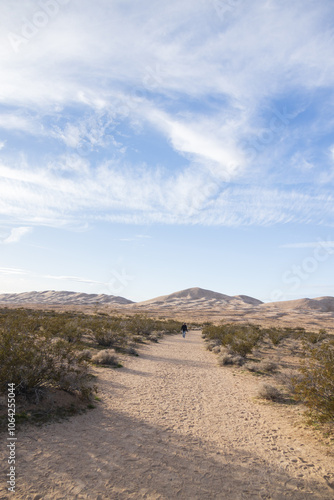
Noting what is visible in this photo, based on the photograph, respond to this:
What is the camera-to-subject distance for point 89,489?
14.3 ft

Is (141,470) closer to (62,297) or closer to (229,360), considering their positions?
(229,360)

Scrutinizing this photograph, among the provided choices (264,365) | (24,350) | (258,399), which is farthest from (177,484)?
(264,365)

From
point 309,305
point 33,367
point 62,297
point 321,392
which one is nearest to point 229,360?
point 321,392

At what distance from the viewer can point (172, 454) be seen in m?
5.64

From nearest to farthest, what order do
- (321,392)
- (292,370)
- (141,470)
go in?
(141,470), (321,392), (292,370)

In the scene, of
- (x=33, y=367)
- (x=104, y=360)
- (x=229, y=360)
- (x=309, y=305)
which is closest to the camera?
(x=33, y=367)

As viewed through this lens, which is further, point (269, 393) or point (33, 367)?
point (269, 393)

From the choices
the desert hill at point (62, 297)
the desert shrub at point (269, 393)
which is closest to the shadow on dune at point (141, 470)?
the desert shrub at point (269, 393)

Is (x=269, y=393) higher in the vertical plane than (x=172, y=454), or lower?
lower

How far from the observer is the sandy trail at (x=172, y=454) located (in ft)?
14.7

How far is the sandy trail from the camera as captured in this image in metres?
4.49

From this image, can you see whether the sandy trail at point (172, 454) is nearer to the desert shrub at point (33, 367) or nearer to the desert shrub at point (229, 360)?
the desert shrub at point (33, 367)

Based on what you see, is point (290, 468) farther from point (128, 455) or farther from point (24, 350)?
point (24, 350)

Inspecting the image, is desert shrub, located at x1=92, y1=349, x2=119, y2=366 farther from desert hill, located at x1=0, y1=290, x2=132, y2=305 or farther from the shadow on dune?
desert hill, located at x1=0, y1=290, x2=132, y2=305
